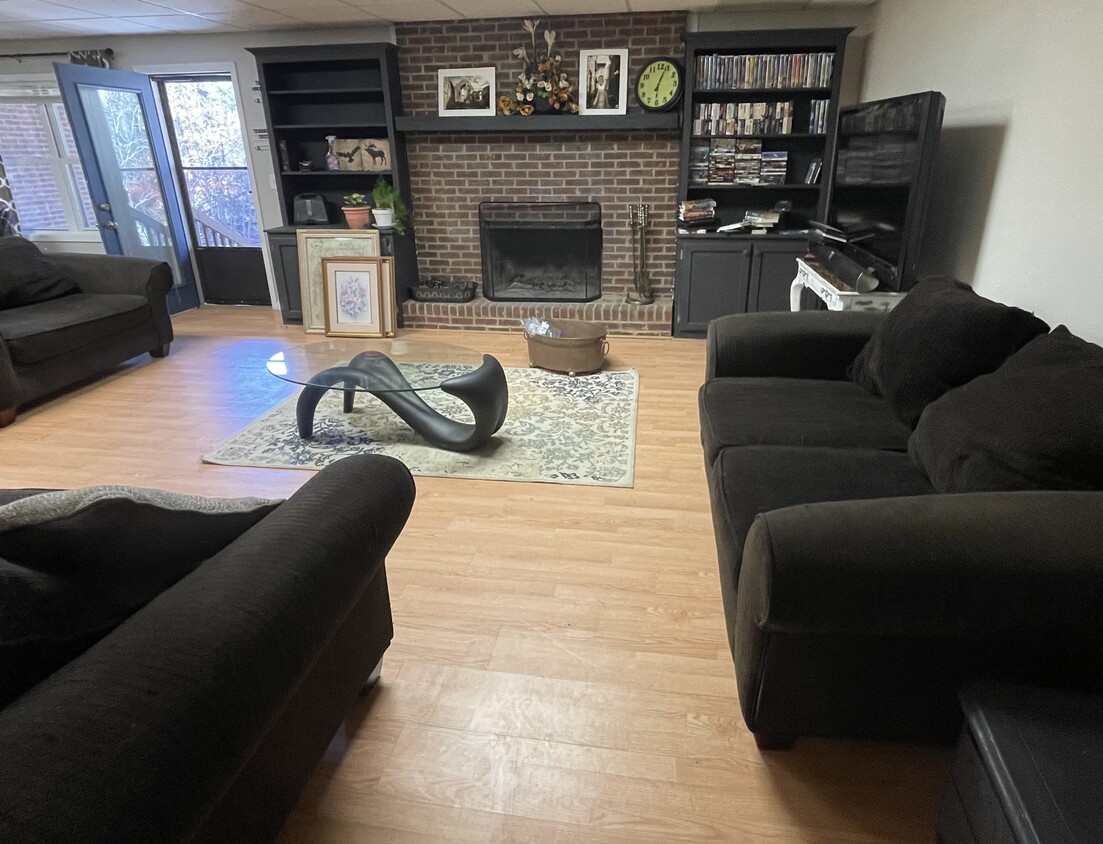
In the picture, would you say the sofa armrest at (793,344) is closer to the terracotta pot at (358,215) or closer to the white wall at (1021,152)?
the white wall at (1021,152)

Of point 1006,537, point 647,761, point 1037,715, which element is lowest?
point 647,761

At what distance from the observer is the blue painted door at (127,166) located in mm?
4750

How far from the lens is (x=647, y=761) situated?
4.84 feet

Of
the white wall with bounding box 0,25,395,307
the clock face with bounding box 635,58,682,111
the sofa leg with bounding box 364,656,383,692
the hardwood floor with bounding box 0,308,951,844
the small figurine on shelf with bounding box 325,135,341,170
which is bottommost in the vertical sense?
the hardwood floor with bounding box 0,308,951,844

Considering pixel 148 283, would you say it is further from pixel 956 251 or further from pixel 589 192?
pixel 956 251

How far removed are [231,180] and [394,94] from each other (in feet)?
6.28

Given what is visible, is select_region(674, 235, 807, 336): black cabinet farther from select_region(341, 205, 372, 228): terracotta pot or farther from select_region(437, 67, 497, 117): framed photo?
select_region(341, 205, 372, 228): terracotta pot

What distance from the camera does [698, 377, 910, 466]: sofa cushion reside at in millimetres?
1928

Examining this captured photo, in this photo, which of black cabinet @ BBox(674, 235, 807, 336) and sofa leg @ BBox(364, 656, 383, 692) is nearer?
sofa leg @ BBox(364, 656, 383, 692)

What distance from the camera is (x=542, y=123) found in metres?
4.54

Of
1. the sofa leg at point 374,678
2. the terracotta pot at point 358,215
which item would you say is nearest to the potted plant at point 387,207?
the terracotta pot at point 358,215

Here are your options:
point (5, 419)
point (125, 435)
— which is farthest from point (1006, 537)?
point (5, 419)

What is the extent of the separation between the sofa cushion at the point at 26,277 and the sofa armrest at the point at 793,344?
399 centimetres

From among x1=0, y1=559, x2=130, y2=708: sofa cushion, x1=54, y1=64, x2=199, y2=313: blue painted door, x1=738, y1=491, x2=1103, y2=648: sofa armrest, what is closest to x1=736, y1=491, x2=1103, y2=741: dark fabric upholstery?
x1=738, y1=491, x2=1103, y2=648: sofa armrest
